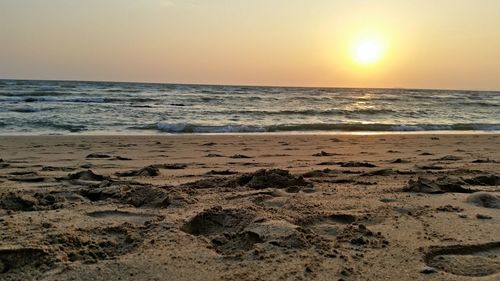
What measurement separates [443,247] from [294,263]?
1.02 meters

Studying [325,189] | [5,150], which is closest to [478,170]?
[325,189]

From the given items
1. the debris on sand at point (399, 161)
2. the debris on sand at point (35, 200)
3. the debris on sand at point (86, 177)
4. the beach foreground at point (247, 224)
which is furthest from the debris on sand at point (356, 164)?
the debris on sand at point (35, 200)

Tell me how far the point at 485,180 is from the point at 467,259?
2.91 meters

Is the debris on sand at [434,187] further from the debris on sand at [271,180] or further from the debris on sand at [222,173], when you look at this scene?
the debris on sand at [222,173]

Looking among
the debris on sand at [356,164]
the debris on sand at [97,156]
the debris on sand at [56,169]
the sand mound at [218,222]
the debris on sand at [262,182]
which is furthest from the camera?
the debris on sand at [97,156]

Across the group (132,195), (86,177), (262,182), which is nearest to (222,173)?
(262,182)

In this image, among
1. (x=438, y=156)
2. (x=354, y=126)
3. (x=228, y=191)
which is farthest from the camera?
(x=354, y=126)

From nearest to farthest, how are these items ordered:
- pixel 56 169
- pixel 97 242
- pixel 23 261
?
pixel 23 261
pixel 97 242
pixel 56 169

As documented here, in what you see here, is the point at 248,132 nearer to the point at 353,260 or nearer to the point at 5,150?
the point at 5,150

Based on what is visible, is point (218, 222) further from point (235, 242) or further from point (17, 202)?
point (17, 202)

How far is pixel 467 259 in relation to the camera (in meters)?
2.65

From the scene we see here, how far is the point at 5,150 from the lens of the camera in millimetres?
8141

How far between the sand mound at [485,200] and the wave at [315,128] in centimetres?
1060

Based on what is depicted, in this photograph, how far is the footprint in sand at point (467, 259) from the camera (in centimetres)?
248
